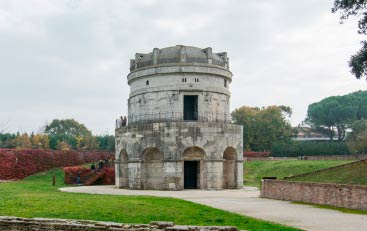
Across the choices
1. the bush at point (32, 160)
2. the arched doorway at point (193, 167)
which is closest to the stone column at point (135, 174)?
the arched doorway at point (193, 167)

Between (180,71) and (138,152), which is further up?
(180,71)

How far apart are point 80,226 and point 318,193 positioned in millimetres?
11783

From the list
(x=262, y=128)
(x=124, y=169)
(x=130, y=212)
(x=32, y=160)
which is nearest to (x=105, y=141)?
(x=262, y=128)

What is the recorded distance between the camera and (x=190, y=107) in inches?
1417

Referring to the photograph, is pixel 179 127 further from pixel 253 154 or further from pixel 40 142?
pixel 40 142

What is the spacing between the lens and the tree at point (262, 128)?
74875 millimetres

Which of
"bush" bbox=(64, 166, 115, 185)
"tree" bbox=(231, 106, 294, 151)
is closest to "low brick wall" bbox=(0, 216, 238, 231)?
"bush" bbox=(64, 166, 115, 185)

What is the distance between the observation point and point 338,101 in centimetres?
9594

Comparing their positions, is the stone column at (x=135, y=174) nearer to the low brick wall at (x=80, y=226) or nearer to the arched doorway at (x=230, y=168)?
the arched doorway at (x=230, y=168)

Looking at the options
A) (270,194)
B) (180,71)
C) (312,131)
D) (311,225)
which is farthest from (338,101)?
(311,225)

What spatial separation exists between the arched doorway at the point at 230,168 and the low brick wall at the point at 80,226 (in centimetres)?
2272

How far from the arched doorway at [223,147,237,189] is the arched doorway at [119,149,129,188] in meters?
7.62

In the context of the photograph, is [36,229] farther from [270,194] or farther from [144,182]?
[144,182]

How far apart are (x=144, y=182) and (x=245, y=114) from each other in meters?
48.0
